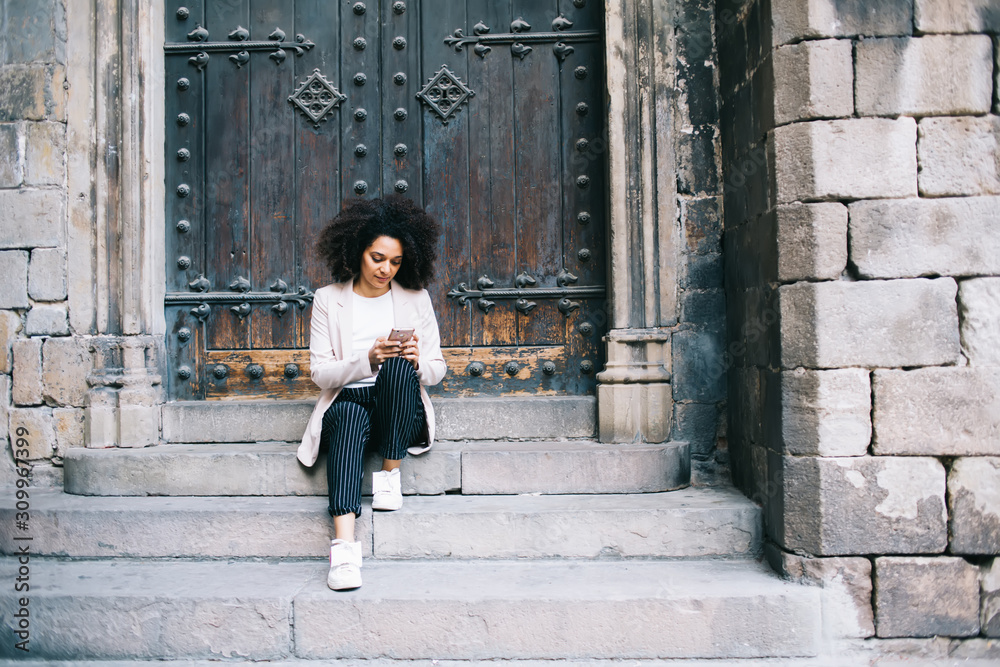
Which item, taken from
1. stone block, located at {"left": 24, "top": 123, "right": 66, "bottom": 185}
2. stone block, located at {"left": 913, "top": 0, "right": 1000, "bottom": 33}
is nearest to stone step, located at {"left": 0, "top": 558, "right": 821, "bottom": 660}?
stone block, located at {"left": 24, "top": 123, "right": 66, "bottom": 185}

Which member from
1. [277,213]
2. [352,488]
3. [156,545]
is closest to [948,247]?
[352,488]

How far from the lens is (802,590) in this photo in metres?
2.39

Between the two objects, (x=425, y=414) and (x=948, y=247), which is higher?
(x=948, y=247)

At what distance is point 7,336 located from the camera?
10.9ft

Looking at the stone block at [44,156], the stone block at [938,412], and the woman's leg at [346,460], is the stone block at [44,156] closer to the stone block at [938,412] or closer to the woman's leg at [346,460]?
the woman's leg at [346,460]

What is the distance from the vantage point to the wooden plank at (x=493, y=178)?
11.4ft

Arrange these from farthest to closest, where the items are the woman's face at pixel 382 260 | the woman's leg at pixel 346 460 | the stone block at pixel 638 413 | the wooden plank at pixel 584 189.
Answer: the wooden plank at pixel 584 189 → the stone block at pixel 638 413 → the woman's face at pixel 382 260 → the woman's leg at pixel 346 460

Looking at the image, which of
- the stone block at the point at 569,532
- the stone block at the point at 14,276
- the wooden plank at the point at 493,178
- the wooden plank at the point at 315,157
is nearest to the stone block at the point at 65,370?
the stone block at the point at 14,276

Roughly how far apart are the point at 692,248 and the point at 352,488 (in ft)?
6.54

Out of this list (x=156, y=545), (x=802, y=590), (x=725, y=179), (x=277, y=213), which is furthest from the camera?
(x=277, y=213)

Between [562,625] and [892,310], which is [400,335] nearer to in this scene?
[562,625]

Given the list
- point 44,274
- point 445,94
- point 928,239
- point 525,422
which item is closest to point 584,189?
point 445,94

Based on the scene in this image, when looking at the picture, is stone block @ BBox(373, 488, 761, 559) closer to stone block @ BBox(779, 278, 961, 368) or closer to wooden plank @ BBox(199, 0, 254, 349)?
stone block @ BBox(779, 278, 961, 368)

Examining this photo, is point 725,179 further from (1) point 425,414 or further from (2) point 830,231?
(1) point 425,414
